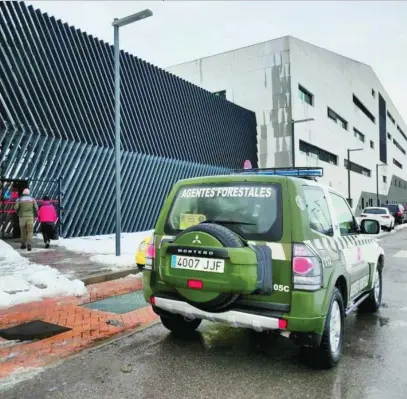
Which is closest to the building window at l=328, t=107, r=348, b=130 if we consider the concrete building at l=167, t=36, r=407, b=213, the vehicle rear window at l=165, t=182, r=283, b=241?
the concrete building at l=167, t=36, r=407, b=213

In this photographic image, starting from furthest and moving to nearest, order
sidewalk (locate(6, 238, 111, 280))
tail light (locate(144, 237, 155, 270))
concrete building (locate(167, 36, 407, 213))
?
concrete building (locate(167, 36, 407, 213)) < sidewalk (locate(6, 238, 111, 280)) < tail light (locate(144, 237, 155, 270))

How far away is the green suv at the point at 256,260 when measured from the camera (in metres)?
3.53

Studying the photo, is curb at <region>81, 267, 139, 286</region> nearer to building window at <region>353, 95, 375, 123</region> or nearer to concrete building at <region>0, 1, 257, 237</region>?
concrete building at <region>0, 1, 257, 237</region>

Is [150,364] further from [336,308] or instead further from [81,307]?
[81,307]

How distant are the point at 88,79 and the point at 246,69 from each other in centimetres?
1886

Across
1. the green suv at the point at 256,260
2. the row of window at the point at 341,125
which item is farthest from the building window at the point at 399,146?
the green suv at the point at 256,260

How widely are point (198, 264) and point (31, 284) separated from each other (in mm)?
4626

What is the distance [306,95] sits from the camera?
33906mm

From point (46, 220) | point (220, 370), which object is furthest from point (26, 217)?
point (220, 370)

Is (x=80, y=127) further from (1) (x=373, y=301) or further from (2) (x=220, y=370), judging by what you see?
(2) (x=220, y=370)

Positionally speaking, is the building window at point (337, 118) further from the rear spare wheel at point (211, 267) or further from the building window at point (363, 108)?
the rear spare wheel at point (211, 267)

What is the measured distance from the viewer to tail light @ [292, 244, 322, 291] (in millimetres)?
3510

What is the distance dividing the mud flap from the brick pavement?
7.01ft

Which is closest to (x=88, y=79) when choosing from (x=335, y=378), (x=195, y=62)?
(x=335, y=378)
